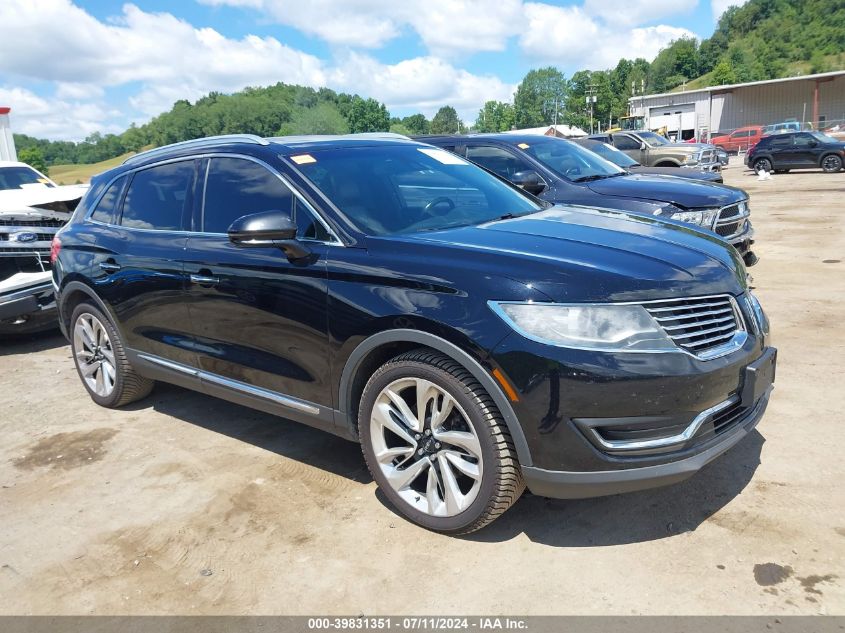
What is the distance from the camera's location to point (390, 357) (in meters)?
3.22

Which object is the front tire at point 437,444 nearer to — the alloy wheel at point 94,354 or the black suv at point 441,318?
the black suv at point 441,318

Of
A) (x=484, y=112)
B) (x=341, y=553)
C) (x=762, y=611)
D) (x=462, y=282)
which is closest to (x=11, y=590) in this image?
(x=341, y=553)

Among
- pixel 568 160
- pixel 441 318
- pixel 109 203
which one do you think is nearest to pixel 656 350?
pixel 441 318

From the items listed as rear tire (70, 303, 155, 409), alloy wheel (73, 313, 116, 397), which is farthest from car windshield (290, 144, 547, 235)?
alloy wheel (73, 313, 116, 397)

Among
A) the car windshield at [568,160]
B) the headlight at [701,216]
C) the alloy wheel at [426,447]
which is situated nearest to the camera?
the alloy wheel at [426,447]

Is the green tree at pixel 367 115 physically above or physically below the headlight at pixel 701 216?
above

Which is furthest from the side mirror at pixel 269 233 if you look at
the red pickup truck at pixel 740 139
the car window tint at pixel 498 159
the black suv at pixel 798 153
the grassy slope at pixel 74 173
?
the grassy slope at pixel 74 173

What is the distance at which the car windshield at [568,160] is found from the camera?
7.80 metres

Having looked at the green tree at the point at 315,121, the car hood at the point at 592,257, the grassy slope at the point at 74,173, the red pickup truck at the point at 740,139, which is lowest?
the grassy slope at the point at 74,173

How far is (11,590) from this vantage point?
3004mm

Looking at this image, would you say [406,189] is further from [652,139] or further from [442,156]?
[652,139]

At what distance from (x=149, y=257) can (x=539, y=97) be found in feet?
608

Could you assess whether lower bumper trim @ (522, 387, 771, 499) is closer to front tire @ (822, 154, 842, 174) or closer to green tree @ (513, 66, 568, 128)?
front tire @ (822, 154, 842, 174)

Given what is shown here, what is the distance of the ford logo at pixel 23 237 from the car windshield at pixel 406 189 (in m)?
4.42
